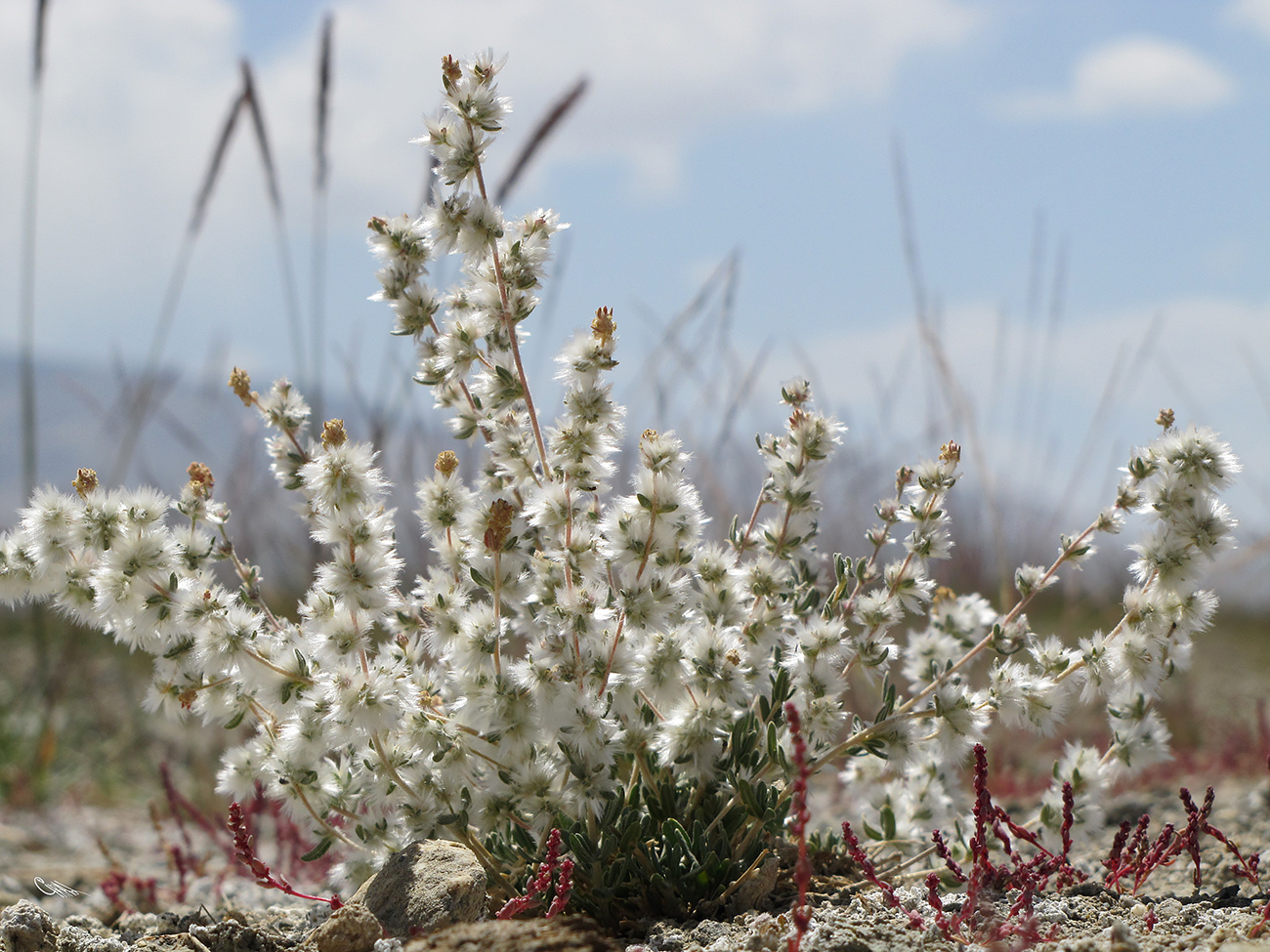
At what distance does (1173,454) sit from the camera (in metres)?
2.45

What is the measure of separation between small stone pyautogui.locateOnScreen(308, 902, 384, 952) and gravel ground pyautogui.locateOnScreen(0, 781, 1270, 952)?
0.10 metres

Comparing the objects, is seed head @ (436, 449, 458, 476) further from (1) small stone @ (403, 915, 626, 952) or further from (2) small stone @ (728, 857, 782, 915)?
(2) small stone @ (728, 857, 782, 915)

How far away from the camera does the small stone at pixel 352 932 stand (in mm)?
2221

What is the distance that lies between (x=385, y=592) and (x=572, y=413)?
21.9 inches

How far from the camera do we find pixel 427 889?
231cm

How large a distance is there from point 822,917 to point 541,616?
885 millimetres

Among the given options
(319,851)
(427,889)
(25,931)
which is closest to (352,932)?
(427,889)

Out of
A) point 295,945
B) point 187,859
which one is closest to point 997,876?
point 295,945

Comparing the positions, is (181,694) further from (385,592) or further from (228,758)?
(385,592)

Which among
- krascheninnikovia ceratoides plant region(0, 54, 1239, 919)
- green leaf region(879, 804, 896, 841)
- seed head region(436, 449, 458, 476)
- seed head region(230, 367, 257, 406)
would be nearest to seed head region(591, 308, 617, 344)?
krascheninnikovia ceratoides plant region(0, 54, 1239, 919)

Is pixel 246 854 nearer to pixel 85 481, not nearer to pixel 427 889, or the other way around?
pixel 427 889

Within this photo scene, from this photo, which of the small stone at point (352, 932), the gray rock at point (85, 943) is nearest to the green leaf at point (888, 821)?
the small stone at point (352, 932)

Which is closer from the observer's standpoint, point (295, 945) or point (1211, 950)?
point (1211, 950)

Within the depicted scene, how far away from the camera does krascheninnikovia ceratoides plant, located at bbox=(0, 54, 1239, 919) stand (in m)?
2.31
